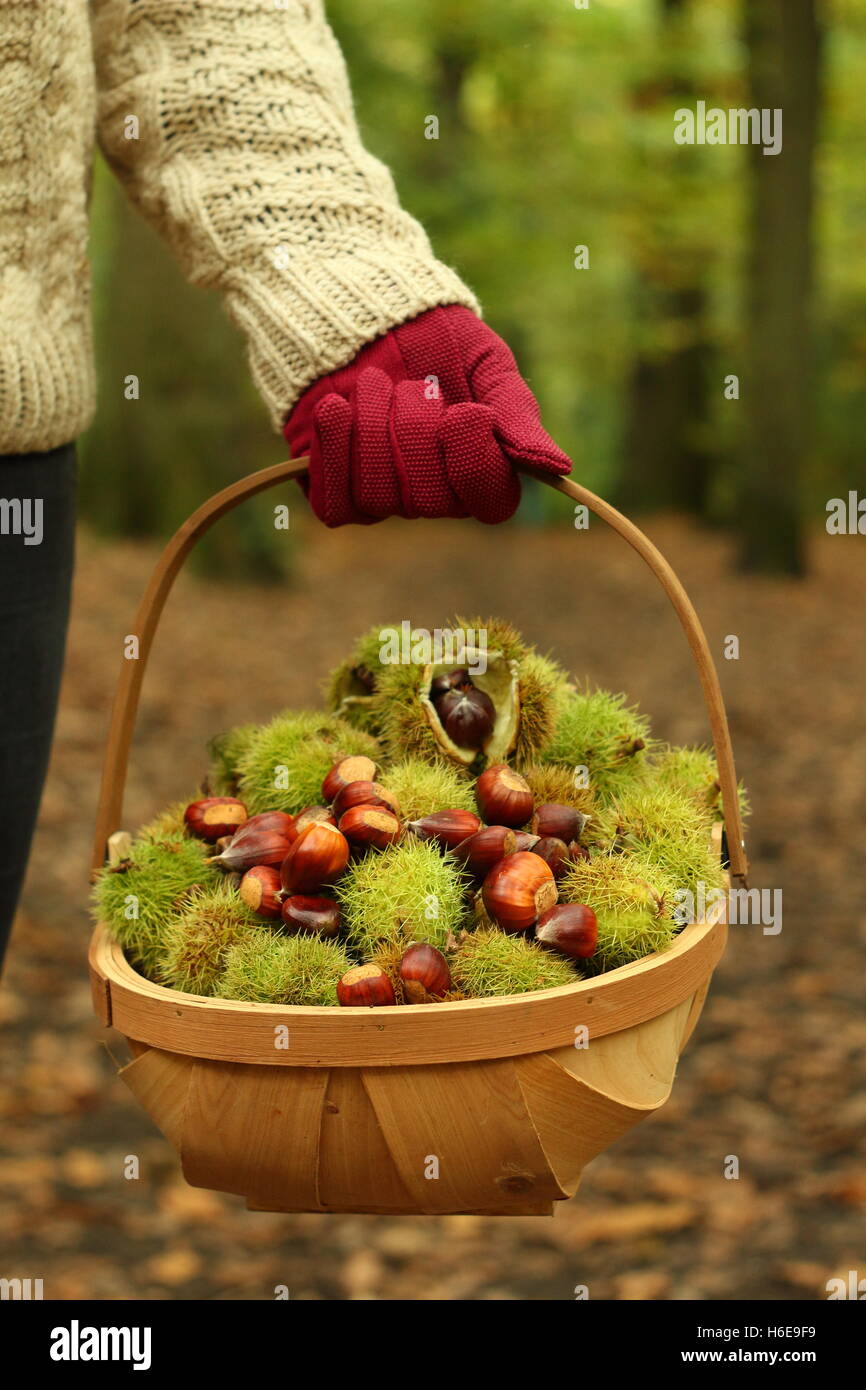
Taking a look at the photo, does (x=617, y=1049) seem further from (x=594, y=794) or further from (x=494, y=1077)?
(x=594, y=794)

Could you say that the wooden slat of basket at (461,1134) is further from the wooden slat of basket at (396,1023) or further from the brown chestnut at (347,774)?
the brown chestnut at (347,774)

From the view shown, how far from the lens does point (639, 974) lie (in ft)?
4.78

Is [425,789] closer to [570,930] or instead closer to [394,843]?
[394,843]

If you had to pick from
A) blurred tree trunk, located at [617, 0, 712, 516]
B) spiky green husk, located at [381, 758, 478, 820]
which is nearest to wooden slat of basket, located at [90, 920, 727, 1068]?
spiky green husk, located at [381, 758, 478, 820]

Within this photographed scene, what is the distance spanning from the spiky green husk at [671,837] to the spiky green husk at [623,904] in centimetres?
4

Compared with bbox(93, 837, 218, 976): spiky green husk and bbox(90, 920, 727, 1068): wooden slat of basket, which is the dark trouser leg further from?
bbox(90, 920, 727, 1068): wooden slat of basket

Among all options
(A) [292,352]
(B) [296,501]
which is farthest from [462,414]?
(B) [296,501]

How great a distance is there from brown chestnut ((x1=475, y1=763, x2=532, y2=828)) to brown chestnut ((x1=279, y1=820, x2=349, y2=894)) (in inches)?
8.0

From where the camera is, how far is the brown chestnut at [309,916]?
1.53 meters

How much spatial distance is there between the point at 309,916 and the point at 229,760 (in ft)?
1.52

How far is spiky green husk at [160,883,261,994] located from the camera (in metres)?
1.53

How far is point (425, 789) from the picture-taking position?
171cm

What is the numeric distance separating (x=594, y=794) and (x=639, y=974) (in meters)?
0.43

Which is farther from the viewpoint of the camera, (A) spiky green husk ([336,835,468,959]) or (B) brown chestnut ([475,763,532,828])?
(B) brown chestnut ([475,763,532,828])
